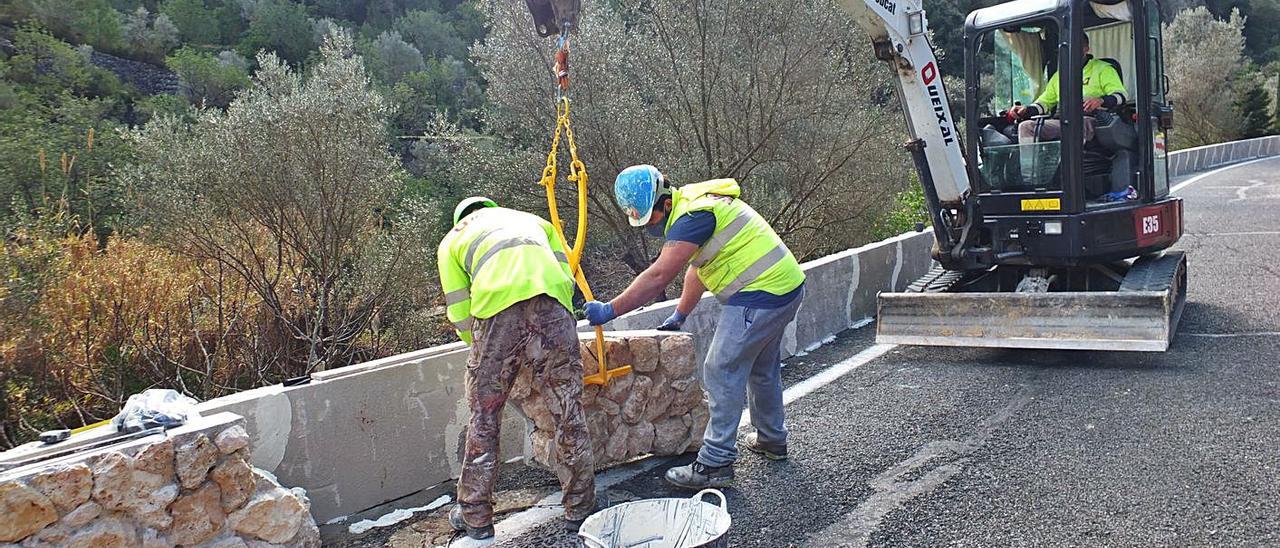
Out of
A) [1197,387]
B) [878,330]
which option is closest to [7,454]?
[878,330]

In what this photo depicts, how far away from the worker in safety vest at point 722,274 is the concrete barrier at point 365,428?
114cm

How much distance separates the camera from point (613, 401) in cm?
501

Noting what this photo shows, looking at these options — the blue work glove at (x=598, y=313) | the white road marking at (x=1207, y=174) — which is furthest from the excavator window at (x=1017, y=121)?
the white road marking at (x=1207, y=174)

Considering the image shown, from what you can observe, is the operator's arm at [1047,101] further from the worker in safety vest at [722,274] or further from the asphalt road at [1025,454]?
the worker in safety vest at [722,274]

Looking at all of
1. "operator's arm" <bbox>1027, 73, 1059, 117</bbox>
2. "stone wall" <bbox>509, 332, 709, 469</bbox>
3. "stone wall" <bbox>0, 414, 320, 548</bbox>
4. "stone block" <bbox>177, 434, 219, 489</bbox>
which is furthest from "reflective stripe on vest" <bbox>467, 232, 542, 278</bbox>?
"operator's arm" <bbox>1027, 73, 1059, 117</bbox>

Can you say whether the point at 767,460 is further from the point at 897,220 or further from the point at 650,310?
the point at 897,220

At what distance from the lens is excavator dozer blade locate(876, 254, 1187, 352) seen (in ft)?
22.0

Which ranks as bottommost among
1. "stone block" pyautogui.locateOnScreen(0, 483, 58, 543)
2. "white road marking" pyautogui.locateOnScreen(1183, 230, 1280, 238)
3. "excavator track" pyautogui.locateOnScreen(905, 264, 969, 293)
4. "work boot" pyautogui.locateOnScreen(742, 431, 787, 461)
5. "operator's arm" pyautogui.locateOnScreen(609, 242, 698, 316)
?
"white road marking" pyautogui.locateOnScreen(1183, 230, 1280, 238)

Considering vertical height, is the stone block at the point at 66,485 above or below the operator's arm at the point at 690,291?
below

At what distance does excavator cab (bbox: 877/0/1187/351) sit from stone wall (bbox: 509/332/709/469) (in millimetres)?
2835

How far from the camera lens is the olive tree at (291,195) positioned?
8719mm

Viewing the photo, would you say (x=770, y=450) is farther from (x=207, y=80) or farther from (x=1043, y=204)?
(x=207, y=80)

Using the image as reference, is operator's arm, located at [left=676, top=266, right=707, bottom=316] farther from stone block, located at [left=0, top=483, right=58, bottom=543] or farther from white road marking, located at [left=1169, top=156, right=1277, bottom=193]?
white road marking, located at [left=1169, top=156, right=1277, bottom=193]

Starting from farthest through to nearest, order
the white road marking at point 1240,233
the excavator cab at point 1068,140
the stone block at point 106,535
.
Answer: the white road marking at point 1240,233, the excavator cab at point 1068,140, the stone block at point 106,535
